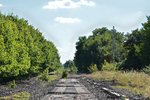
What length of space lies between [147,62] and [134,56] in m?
14.3

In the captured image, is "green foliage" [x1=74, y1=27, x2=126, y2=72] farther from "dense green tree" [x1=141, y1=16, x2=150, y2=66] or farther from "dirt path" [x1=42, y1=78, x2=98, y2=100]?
"dirt path" [x1=42, y1=78, x2=98, y2=100]

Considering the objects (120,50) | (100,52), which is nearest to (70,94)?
(100,52)

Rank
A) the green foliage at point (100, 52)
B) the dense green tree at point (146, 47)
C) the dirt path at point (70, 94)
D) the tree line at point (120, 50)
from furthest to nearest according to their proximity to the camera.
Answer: the green foliage at point (100, 52) → the tree line at point (120, 50) → the dense green tree at point (146, 47) → the dirt path at point (70, 94)

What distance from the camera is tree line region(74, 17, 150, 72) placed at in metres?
73.7

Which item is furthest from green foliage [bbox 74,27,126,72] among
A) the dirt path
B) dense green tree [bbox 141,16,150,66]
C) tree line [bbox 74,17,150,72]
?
the dirt path

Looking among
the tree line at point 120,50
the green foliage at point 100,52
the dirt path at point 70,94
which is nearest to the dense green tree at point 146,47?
the tree line at point 120,50

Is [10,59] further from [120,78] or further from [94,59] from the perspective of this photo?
[94,59]

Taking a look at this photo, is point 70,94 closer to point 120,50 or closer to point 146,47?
point 146,47

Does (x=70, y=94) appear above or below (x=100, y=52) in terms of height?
below

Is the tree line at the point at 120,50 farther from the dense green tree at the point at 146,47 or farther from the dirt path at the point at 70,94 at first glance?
the dirt path at the point at 70,94

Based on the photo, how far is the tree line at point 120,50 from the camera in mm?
73719

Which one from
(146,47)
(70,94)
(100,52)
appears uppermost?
(100,52)

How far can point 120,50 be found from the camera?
5974 inches

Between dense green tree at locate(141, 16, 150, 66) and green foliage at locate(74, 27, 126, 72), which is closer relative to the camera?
dense green tree at locate(141, 16, 150, 66)
